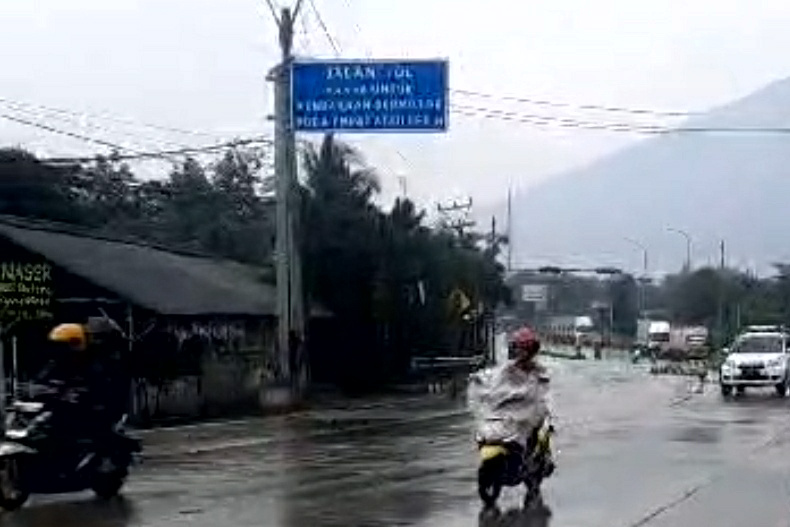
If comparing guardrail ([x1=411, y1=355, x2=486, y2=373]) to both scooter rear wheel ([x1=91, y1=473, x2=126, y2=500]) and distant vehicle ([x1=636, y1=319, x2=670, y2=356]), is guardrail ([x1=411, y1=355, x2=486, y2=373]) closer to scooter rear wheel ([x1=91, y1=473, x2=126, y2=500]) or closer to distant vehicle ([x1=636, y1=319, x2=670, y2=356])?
distant vehicle ([x1=636, y1=319, x2=670, y2=356])

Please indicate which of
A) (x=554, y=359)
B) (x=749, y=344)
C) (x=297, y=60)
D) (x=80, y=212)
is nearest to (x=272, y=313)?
(x=297, y=60)

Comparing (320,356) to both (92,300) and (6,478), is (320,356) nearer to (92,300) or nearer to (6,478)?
(92,300)

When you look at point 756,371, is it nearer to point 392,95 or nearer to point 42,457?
point 392,95

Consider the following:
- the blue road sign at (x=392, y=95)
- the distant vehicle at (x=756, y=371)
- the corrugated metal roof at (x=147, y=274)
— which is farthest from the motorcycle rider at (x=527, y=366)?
the distant vehicle at (x=756, y=371)

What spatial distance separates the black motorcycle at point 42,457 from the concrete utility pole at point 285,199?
60.3 ft

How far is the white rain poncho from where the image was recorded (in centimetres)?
1580

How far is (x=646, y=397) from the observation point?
42.9m

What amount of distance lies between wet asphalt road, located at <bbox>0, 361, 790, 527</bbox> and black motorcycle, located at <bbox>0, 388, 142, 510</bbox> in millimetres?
230

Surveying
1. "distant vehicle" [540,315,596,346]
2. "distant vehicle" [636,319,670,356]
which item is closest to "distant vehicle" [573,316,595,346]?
"distant vehicle" [540,315,596,346]

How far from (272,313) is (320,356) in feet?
20.0

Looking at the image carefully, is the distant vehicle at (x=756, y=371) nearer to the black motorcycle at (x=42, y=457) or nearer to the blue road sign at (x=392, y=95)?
the blue road sign at (x=392, y=95)

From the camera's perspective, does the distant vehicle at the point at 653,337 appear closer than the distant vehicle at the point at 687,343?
No

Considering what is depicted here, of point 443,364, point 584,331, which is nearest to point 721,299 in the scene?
point 584,331

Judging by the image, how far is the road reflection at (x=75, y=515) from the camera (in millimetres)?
15203
